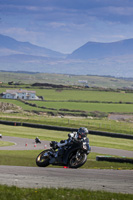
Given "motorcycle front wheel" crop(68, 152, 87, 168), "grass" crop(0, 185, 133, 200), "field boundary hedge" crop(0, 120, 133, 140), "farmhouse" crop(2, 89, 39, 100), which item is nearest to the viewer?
"grass" crop(0, 185, 133, 200)

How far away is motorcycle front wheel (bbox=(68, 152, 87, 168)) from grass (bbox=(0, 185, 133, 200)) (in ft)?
16.3

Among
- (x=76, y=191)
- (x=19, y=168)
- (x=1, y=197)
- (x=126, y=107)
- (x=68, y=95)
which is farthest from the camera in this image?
(x=68, y=95)

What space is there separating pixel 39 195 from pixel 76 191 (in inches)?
54.6

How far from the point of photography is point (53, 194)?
1265 cm

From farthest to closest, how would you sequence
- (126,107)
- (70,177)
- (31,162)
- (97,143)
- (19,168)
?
(126,107) → (97,143) → (31,162) → (19,168) → (70,177)

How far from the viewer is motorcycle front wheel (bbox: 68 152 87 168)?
18359 millimetres

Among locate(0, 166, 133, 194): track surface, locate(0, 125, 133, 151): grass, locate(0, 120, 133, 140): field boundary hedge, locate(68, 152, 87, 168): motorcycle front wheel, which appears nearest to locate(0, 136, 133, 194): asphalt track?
locate(0, 166, 133, 194): track surface

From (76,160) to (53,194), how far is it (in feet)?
19.8

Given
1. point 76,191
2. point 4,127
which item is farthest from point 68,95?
point 76,191

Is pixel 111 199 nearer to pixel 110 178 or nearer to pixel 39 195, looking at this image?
pixel 39 195

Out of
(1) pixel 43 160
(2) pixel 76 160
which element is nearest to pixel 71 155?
(2) pixel 76 160

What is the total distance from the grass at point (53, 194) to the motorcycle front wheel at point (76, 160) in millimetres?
4962

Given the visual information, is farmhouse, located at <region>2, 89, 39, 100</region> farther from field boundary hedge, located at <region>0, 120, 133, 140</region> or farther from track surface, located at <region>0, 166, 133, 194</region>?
track surface, located at <region>0, 166, 133, 194</region>

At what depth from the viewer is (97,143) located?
49156mm
